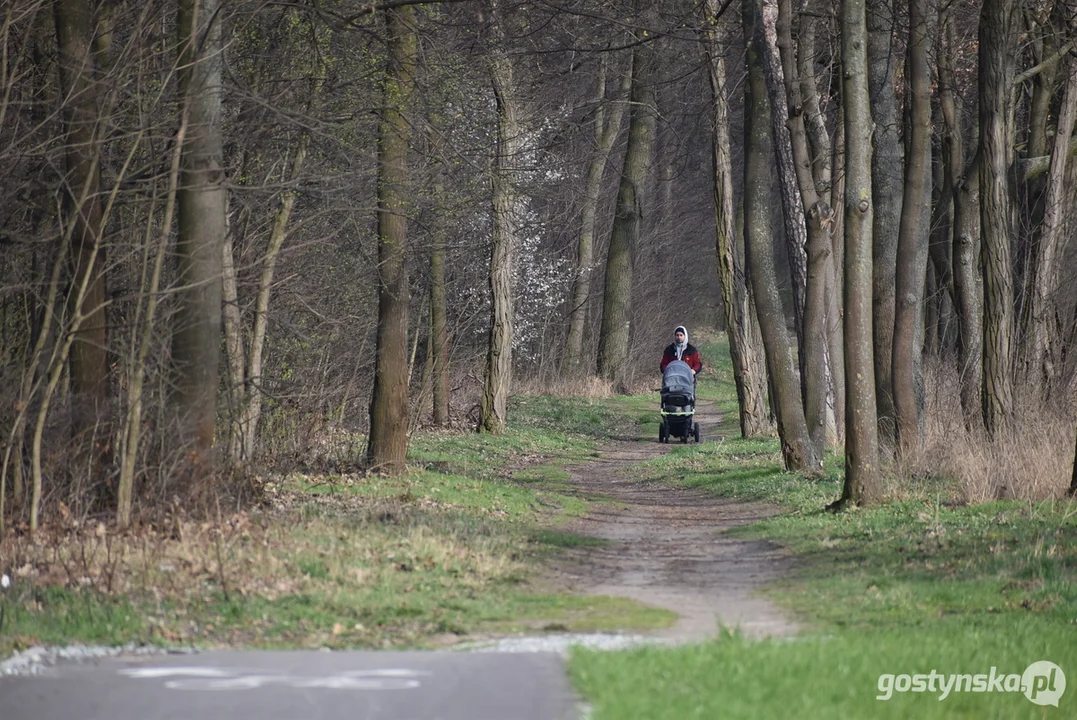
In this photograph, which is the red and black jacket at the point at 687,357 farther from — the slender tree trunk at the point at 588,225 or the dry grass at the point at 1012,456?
the slender tree trunk at the point at 588,225

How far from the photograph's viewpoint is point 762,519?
1591cm

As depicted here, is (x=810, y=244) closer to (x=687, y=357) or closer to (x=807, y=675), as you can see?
(x=687, y=357)

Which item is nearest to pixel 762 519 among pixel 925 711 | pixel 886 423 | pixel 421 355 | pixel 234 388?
pixel 886 423

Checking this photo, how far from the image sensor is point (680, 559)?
12805 millimetres

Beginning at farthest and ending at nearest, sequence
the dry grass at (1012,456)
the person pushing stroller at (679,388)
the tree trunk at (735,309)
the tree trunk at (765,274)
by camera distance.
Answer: the tree trunk at (735,309)
the person pushing stroller at (679,388)
the tree trunk at (765,274)
the dry grass at (1012,456)

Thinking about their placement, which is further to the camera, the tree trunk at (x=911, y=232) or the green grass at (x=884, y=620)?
the tree trunk at (x=911, y=232)

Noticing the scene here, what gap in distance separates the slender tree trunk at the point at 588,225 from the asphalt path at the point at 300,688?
98.6 ft

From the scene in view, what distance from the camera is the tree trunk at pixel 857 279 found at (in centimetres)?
1552

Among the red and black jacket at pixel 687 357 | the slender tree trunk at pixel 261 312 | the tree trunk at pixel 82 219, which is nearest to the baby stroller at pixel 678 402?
the red and black jacket at pixel 687 357

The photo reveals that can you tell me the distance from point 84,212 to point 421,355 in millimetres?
16487

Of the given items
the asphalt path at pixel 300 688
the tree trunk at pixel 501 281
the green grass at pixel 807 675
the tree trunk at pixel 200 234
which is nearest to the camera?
the asphalt path at pixel 300 688

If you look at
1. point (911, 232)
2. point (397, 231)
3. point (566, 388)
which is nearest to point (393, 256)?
point (397, 231)

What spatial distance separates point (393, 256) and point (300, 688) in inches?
439

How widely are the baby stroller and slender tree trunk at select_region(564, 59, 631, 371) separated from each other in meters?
11.1
